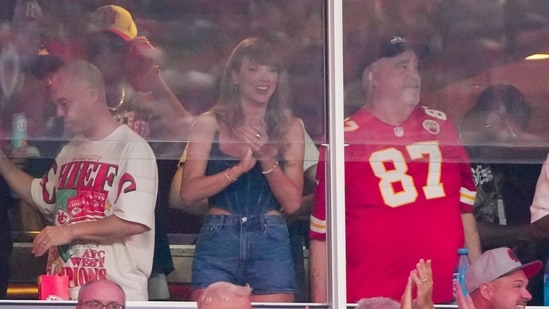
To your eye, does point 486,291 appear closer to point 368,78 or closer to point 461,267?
point 461,267

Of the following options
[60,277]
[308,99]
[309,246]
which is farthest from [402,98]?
[60,277]

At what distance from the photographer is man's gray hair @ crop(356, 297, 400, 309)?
17.5 ft

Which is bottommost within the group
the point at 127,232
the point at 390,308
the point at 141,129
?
the point at 390,308

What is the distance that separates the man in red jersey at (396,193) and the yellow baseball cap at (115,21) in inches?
40.0

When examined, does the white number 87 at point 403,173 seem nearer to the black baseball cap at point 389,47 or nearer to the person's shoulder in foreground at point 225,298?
the black baseball cap at point 389,47

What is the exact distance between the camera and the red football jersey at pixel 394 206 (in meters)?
5.89

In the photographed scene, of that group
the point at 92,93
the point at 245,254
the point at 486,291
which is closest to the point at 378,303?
the point at 486,291

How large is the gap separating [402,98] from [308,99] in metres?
0.42

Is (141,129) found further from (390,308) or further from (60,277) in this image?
(390,308)

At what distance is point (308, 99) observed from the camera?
5961 mm

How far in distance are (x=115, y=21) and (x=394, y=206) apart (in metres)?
1.48

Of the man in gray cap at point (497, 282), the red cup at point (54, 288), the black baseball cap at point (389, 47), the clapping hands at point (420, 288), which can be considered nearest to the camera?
the clapping hands at point (420, 288)

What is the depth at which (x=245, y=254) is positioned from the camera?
19.2 feet

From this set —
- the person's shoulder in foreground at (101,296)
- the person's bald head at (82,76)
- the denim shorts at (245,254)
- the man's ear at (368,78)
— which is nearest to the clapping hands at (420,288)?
the denim shorts at (245,254)
